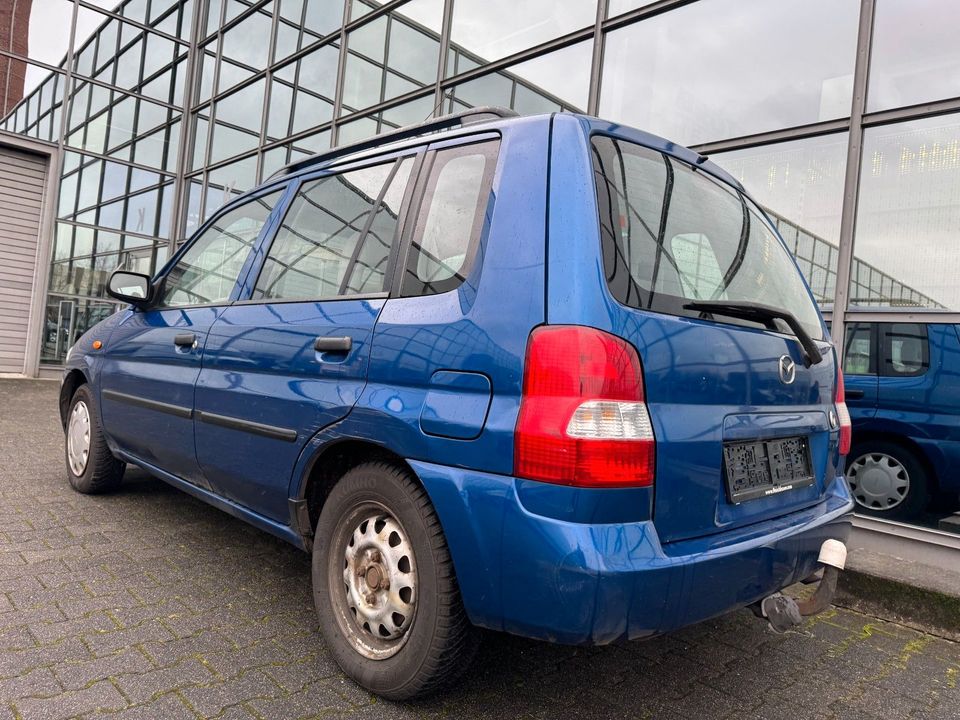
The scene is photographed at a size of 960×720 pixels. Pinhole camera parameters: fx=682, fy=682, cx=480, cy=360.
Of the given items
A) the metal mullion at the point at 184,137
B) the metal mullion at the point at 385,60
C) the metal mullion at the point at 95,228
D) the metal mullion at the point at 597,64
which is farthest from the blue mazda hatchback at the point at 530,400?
the metal mullion at the point at 95,228

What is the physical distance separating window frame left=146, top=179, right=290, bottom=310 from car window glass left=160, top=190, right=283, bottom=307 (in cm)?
1

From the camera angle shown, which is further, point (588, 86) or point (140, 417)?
point (588, 86)

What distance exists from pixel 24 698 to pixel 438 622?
1245mm

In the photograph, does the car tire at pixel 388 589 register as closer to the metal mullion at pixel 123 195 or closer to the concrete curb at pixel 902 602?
the concrete curb at pixel 902 602

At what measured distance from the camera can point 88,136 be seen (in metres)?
12.5

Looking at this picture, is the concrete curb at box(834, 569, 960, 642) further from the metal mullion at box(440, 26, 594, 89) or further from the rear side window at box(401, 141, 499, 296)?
the metal mullion at box(440, 26, 594, 89)

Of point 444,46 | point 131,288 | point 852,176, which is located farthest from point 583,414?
point 444,46

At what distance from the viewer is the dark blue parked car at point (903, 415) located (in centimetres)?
401

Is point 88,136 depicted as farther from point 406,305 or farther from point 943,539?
point 943,539

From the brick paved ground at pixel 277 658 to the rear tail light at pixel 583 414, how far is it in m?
0.91

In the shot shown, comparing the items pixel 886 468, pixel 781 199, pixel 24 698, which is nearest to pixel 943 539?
pixel 886 468

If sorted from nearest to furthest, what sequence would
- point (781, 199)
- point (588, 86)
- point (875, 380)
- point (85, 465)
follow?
point (85, 465)
point (875, 380)
point (781, 199)
point (588, 86)

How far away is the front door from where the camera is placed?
3.06 meters

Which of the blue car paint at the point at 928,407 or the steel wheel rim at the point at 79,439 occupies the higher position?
the blue car paint at the point at 928,407
